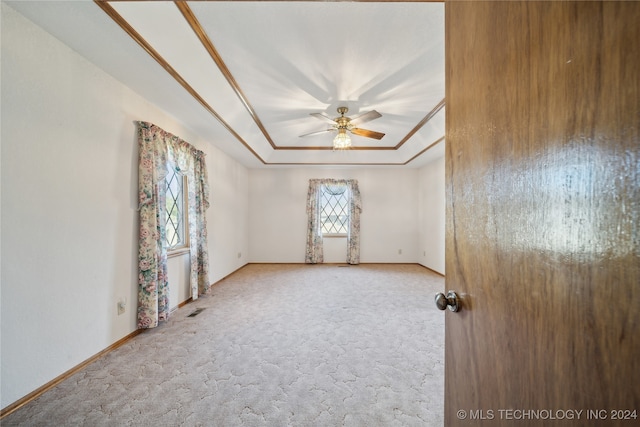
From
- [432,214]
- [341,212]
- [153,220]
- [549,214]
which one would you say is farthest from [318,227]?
[549,214]

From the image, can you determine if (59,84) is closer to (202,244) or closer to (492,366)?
(202,244)

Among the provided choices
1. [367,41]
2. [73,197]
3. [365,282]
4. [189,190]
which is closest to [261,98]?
[367,41]

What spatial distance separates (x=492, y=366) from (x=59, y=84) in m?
2.73

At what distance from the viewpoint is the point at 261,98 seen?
8.73 feet

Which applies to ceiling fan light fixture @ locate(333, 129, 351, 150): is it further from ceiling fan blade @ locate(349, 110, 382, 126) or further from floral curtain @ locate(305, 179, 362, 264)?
floral curtain @ locate(305, 179, 362, 264)

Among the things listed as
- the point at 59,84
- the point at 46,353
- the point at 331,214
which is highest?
the point at 59,84

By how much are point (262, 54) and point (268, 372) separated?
8.19 ft

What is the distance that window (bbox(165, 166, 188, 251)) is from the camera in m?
2.95

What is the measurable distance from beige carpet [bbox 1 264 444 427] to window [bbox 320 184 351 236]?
2843mm

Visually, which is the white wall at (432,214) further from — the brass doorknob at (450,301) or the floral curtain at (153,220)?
the floral curtain at (153,220)

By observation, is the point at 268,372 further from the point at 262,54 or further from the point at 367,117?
the point at 367,117

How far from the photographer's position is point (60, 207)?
1.62 meters

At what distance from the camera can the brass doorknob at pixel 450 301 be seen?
0.70m

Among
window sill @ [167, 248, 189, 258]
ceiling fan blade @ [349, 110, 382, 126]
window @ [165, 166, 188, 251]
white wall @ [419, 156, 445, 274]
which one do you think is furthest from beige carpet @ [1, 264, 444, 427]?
ceiling fan blade @ [349, 110, 382, 126]
